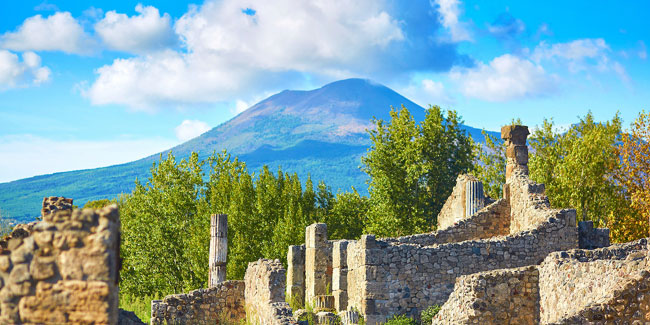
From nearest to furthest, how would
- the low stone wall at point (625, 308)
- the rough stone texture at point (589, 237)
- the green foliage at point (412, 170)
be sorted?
1. the low stone wall at point (625, 308)
2. the rough stone texture at point (589, 237)
3. the green foliage at point (412, 170)

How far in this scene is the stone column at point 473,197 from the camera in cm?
3178

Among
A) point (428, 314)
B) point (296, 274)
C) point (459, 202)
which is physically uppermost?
point (459, 202)

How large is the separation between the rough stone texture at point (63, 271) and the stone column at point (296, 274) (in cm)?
2379

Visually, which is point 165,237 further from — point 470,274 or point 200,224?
point 470,274

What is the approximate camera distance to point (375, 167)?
4966 cm

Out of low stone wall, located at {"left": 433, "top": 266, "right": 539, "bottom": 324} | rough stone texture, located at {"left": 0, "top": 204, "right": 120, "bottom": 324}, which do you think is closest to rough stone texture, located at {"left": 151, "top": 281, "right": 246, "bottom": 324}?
low stone wall, located at {"left": 433, "top": 266, "right": 539, "bottom": 324}

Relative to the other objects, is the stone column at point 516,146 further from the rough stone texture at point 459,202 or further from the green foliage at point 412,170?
the green foliage at point 412,170

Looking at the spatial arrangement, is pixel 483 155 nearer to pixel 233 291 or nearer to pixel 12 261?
pixel 233 291

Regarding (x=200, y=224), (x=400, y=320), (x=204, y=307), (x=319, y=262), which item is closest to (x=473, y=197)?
(x=319, y=262)

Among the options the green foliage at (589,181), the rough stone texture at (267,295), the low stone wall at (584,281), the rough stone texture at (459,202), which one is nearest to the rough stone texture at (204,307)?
the rough stone texture at (267,295)

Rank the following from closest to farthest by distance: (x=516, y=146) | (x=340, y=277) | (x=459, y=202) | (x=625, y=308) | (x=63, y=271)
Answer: (x=63, y=271) → (x=625, y=308) → (x=340, y=277) → (x=516, y=146) → (x=459, y=202)

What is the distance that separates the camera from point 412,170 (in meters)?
48.2

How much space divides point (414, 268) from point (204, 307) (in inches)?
257

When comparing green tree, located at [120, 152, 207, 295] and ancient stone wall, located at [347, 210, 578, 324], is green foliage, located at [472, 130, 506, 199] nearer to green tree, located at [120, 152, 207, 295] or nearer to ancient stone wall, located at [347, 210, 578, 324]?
green tree, located at [120, 152, 207, 295]
